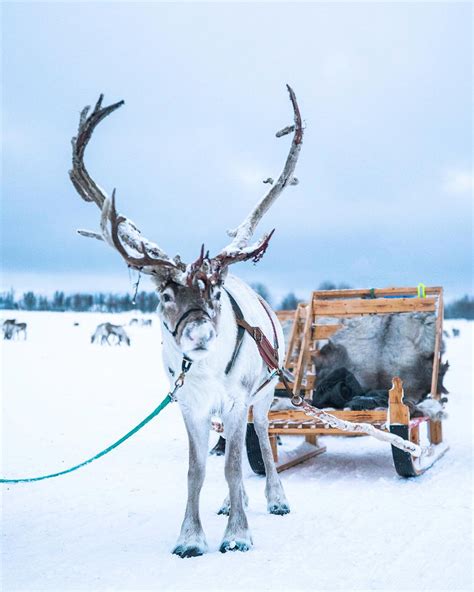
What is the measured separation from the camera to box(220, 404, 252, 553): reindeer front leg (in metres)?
4.45

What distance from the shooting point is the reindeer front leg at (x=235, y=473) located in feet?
14.6

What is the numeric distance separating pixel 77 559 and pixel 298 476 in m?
3.38

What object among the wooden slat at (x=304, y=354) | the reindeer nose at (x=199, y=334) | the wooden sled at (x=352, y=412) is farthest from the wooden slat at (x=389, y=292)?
the reindeer nose at (x=199, y=334)

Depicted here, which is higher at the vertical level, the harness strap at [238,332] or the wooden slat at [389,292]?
the wooden slat at [389,292]

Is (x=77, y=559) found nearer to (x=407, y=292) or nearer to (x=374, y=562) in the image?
(x=374, y=562)

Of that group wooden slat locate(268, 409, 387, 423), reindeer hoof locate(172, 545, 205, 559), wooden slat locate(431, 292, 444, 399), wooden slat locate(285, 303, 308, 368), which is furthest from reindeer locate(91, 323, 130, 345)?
reindeer hoof locate(172, 545, 205, 559)

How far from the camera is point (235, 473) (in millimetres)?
4551

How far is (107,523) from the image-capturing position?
512 centimetres

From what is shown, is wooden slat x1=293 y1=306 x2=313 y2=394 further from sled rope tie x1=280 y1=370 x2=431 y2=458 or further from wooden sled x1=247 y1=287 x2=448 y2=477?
sled rope tie x1=280 y1=370 x2=431 y2=458

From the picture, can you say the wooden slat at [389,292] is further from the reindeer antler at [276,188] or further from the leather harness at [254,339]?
the leather harness at [254,339]

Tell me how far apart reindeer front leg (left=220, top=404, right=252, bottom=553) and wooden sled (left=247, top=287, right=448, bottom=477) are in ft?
6.20

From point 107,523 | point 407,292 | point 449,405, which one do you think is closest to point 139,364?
point 449,405

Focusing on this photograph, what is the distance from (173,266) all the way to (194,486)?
5.19 feet

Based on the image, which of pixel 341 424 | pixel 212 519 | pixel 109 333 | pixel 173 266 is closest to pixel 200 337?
pixel 173 266
